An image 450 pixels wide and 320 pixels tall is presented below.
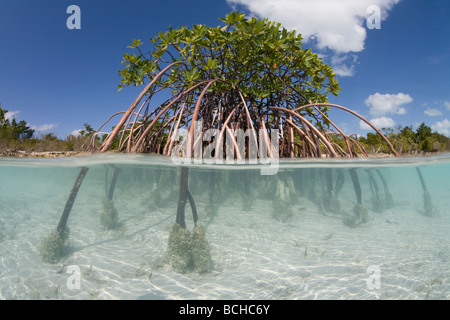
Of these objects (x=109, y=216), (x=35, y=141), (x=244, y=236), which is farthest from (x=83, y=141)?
(x=244, y=236)

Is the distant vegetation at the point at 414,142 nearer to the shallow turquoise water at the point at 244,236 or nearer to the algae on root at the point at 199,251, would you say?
the shallow turquoise water at the point at 244,236

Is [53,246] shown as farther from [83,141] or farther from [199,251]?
[83,141]

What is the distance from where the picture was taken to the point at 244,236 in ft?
Answer: 17.8

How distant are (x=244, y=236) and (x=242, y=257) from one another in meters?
0.59

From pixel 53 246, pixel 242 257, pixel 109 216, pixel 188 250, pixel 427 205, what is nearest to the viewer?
pixel 188 250

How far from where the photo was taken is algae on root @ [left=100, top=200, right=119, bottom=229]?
5980mm

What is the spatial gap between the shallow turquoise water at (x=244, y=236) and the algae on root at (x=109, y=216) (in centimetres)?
12

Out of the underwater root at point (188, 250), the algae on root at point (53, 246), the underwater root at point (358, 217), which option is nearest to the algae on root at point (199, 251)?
the underwater root at point (188, 250)

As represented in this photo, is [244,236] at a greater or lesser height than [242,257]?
greater

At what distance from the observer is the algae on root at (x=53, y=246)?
15.4 ft

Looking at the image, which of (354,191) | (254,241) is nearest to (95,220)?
(254,241)

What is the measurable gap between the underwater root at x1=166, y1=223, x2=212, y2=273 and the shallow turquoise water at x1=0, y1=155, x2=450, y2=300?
0.66 feet

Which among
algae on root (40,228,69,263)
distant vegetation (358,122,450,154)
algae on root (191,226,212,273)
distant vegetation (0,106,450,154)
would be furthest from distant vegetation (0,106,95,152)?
distant vegetation (358,122,450,154)
